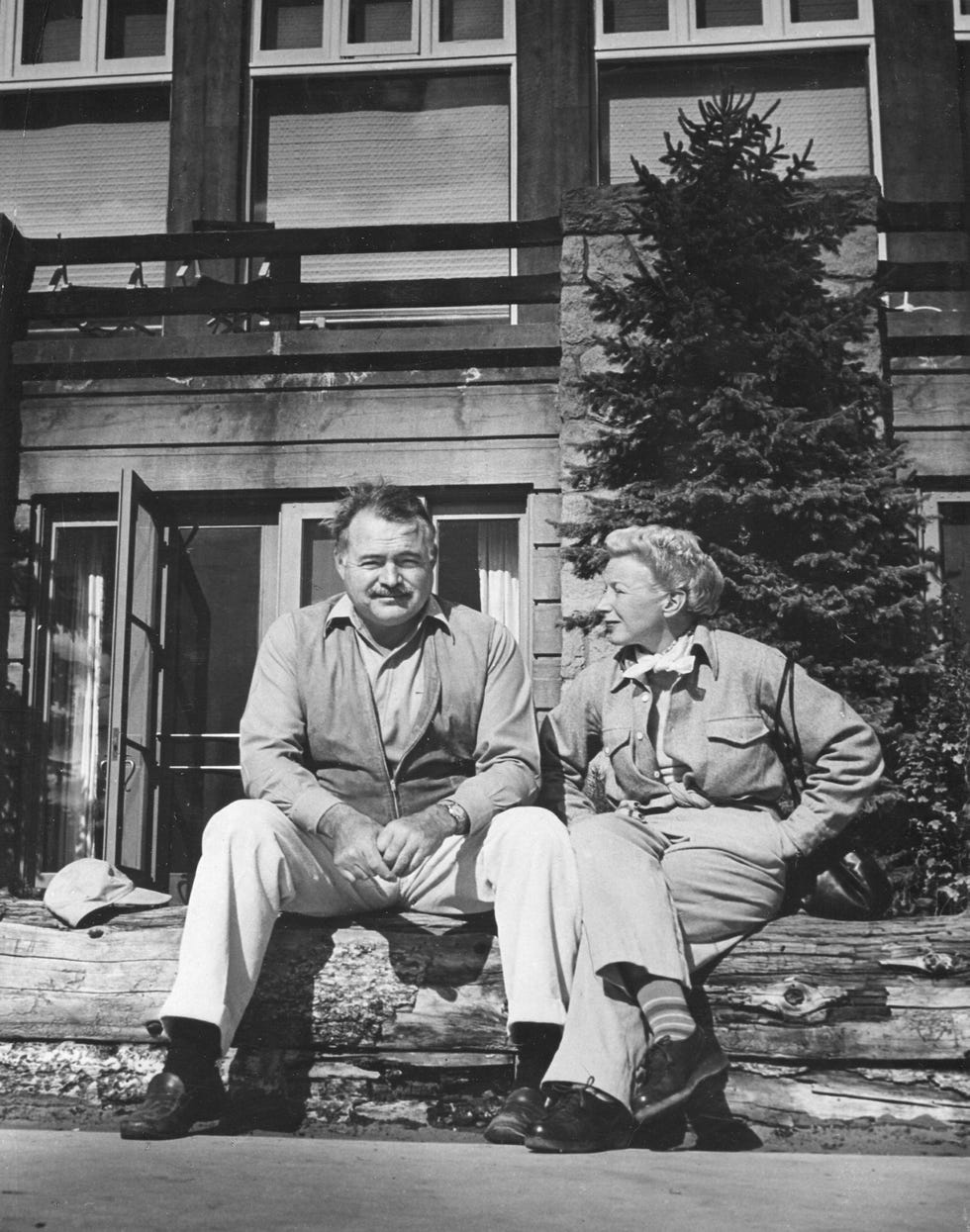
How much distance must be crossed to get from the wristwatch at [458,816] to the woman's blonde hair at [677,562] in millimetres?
868

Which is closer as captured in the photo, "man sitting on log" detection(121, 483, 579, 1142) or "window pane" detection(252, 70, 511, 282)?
"man sitting on log" detection(121, 483, 579, 1142)

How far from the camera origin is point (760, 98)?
868cm

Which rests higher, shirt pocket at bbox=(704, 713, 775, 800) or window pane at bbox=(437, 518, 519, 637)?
window pane at bbox=(437, 518, 519, 637)

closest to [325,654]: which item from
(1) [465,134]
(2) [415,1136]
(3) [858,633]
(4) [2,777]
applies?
(2) [415,1136]

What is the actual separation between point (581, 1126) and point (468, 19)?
7747 mm

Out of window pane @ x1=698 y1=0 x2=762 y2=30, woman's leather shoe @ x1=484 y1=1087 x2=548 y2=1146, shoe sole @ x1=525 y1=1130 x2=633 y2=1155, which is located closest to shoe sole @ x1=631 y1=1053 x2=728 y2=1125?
shoe sole @ x1=525 y1=1130 x2=633 y2=1155

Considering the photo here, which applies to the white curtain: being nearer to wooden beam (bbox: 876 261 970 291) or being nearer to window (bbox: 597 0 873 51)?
wooden beam (bbox: 876 261 970 291)

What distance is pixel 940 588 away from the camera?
22.7ft

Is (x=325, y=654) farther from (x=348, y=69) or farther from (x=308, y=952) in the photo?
(x=348, y=69)

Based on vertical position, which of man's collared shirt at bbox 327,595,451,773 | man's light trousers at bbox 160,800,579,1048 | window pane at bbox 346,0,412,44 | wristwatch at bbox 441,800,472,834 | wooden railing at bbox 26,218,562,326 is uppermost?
window pane at bbox 346,0,412,44

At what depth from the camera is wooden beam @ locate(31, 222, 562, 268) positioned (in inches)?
311

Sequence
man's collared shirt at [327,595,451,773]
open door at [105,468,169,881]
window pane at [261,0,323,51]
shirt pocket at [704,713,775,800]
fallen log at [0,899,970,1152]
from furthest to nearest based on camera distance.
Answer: window pane at [261,0,323,51] → open door at [105,468,169,881] → man's collared shirt at [327,595,451,773] → shirt pocket at [704,713,775,800] → fallen log at [0,899,970,1152]

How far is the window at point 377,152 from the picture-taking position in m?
8.71

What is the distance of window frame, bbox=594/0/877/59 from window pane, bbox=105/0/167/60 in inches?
114
